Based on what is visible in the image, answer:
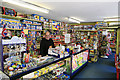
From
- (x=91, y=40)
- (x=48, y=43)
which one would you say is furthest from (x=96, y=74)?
(x=91, y=40)

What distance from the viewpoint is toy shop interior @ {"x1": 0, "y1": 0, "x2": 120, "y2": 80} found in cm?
222

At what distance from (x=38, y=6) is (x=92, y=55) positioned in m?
5.33

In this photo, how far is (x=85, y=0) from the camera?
3.14 metres

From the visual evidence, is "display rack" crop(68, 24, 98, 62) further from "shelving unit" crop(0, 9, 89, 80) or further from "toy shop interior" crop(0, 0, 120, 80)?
"shelving unit" crop(0, 9, 89, 80)

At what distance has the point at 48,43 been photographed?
484 cm

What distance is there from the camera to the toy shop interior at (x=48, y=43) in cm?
222

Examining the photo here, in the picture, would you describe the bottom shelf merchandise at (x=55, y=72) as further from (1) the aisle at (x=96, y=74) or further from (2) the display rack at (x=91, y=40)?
(2) the display rack at (x=91, y=40)

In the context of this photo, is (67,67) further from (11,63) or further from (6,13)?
(6,13)

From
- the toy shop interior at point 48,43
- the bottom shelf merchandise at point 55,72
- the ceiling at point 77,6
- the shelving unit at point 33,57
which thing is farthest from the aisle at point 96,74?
the ceiling at point 77,6

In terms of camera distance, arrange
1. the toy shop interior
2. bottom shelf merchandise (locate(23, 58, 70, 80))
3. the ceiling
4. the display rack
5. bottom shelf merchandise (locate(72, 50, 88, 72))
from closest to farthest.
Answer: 1. the toy shop interior
2. bottom shelf merchandise (locate(23, 58, 70, 80))
3. the ceiling
4. bottom shelf merchandise (locate(72, 50, 88, 72))
5. the display rack

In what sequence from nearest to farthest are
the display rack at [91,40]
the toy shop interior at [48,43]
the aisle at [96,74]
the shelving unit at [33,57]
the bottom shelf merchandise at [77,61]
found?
the shelving unit at [33,57], the toy shop interior at [48,43], the bottom shelf merchandise at [77,61], the aisle at [96,74], the display rack at [91,40]

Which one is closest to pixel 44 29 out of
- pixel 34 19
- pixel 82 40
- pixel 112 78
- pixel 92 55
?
pixel 34 19

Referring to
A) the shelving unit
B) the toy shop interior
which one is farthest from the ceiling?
the shelving unit

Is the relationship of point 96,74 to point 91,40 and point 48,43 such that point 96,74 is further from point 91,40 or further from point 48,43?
point 91,40
